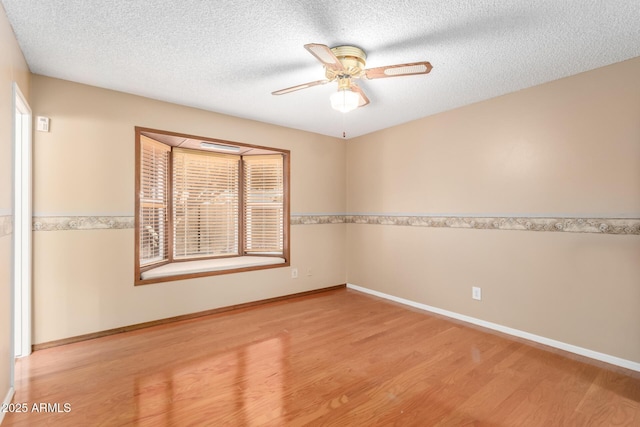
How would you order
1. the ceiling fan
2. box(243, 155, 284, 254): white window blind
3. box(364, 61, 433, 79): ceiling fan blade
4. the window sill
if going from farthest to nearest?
box(243, 155, 284, 254): white window blind
the window sill
the ceiling fan
box(364, 61, 433, 79): ceiling fan blade

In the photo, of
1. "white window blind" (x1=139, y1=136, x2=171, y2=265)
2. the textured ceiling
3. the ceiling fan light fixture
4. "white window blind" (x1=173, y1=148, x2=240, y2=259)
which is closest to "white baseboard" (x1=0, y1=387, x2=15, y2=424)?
"white window blind" (x1=139, y1=136, x2=171, y2=265)

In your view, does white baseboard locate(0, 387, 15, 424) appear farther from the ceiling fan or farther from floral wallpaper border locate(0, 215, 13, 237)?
the ceiling fan

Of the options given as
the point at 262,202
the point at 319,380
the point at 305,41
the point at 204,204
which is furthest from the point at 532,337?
the point at 204,204

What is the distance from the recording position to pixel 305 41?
2.05m

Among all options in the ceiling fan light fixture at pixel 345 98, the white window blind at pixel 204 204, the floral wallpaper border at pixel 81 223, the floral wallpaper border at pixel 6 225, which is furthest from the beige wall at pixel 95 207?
the ceiling fan light fixture at pixel 345 98

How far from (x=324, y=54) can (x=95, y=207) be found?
8.29 ft

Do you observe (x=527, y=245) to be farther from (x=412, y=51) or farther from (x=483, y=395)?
(x=412, y=51)

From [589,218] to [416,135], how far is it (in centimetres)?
193

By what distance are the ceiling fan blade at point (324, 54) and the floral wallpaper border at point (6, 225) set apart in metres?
2.05

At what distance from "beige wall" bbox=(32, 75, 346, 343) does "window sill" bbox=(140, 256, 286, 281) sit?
9 centimetres

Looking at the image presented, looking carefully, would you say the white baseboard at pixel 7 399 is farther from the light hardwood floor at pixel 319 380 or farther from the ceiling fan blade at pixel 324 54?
the ceiling fan blade at pixel 324 54

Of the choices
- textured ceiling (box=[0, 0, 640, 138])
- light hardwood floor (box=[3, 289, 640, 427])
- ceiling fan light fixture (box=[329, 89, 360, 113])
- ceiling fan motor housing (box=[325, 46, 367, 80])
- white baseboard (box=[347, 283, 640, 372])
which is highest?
textured ceiling (box=[0, 0, 640, 138])

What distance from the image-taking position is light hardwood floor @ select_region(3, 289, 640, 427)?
5.71ft

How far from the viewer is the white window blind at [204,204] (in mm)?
3814
